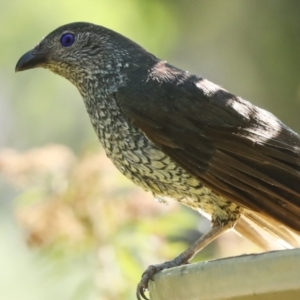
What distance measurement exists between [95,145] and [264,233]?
4.46 ft

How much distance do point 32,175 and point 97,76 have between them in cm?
59

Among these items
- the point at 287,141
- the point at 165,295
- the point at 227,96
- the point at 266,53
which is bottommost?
the point at 165,295

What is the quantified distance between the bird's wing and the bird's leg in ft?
1.30

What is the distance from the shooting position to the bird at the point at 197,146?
115 inches

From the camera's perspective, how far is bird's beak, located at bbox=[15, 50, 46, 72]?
3.91 meters

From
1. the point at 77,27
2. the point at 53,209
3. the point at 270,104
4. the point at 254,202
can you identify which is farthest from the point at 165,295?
the point at 270,104

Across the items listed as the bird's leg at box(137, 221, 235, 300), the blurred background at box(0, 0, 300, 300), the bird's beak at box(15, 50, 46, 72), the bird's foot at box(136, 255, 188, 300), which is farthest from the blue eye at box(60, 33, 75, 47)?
the bird's foot at box(136, 255, 188, 300)

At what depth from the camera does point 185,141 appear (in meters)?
3.18

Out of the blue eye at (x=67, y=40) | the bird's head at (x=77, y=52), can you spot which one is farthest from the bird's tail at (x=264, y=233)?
the blue eye at (x=67, y=40)

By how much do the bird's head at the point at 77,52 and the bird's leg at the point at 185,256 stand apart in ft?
3.31

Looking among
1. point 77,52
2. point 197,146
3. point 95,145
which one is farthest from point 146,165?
point 95,145

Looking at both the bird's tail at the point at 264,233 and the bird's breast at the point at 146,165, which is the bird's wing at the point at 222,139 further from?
the bird's tail at the point at 264,233

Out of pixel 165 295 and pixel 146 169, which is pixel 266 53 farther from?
pixel 165 295

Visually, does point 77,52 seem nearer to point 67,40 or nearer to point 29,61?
point 67,40
